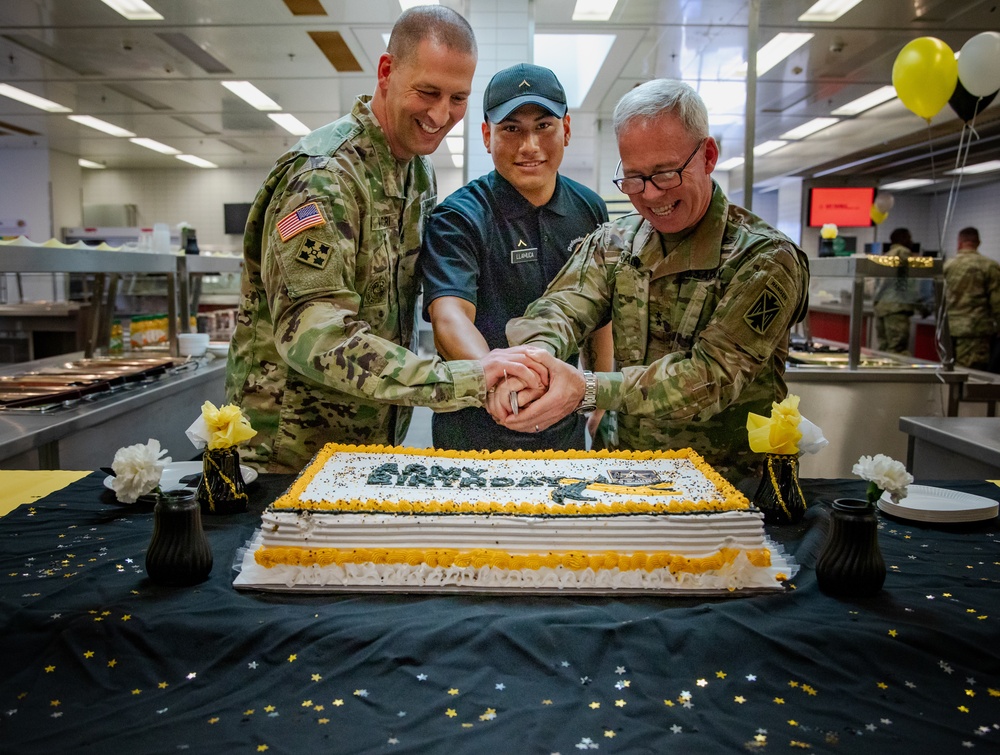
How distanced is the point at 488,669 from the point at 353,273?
1154mm

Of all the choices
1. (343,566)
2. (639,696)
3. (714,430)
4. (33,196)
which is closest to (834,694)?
(639,696)

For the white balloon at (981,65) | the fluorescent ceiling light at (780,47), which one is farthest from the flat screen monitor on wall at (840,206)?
the white balloon at (981,65)

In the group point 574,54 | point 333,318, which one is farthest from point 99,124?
point 333,318

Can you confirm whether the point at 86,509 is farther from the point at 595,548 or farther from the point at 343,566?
the point at 595,548

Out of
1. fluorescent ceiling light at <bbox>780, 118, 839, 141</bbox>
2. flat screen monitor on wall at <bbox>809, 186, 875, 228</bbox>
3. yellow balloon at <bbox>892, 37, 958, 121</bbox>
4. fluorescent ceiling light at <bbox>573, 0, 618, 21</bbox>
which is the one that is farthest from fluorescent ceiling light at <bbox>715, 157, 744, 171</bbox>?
yellow balloon at <bbox>892, 37, 958, 121</bbox>

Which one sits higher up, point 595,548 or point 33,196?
point 33,196

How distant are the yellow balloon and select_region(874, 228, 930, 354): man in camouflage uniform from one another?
0.91 metres

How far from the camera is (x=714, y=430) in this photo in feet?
6.71

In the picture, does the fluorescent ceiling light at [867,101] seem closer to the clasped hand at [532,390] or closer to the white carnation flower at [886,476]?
the clasped hand at [532,390]

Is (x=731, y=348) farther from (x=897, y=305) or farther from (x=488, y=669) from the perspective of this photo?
(x=897, y=305)

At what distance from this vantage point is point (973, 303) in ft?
23.6

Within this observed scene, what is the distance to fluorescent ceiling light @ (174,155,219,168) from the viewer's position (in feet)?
46.8

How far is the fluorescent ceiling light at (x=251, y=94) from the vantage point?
891 cm

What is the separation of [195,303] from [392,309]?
4138 millimetres
